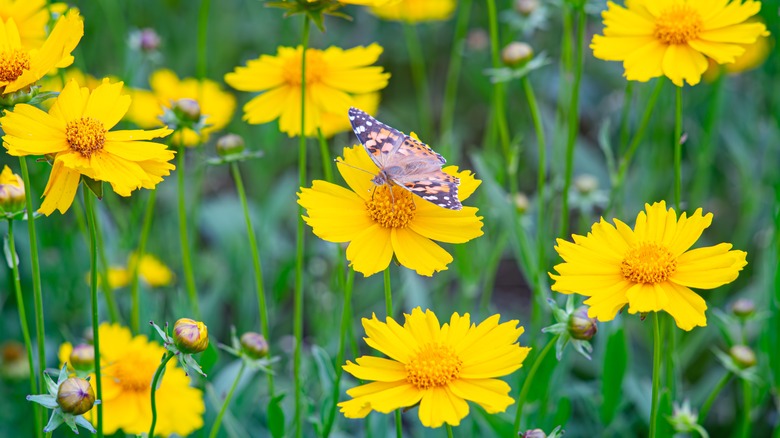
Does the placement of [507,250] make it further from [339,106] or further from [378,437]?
[339,106]

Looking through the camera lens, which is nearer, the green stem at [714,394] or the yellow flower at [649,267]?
the yellow flower at [649,267]

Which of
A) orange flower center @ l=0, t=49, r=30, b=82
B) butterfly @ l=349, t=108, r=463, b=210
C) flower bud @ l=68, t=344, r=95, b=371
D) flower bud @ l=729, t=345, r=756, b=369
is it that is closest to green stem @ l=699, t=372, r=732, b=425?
flower bud @ l=729, t=345, r=756, b=369

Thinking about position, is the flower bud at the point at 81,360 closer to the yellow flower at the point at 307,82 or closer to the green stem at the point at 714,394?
the yellow flower at the point at 307,82

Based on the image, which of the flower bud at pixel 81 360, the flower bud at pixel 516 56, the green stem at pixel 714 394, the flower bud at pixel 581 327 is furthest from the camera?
the flower bud at pixel 516 56

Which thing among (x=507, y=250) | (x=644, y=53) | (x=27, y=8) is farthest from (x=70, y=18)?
(x=507, y=250)

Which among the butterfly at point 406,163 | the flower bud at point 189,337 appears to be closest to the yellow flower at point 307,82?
the butterfly at point 406,163
